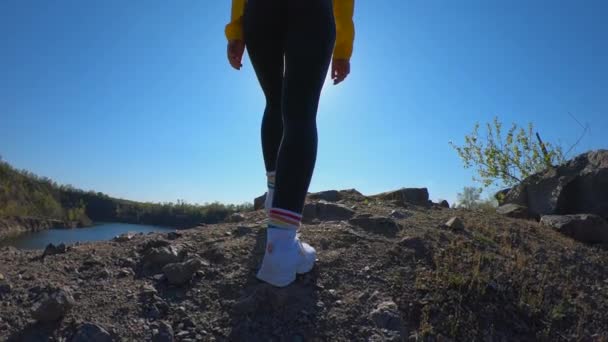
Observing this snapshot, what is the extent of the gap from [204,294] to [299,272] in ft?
1.54

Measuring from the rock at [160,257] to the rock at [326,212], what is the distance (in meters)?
1.36

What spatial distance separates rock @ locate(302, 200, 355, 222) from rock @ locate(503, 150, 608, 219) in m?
2.52

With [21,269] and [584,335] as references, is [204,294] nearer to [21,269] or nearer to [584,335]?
[21,269]

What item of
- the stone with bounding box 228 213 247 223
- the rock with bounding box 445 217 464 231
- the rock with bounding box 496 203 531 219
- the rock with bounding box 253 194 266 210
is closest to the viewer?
the rock with bounding box 445 217 464 231

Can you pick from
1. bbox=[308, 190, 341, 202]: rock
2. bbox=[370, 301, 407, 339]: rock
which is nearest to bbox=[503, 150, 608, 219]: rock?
bbox=[308, 190, 341, 202]: rock

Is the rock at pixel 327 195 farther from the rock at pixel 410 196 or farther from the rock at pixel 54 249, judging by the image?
the rock at pixel 54 249

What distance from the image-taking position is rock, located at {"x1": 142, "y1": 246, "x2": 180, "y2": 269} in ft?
7.22

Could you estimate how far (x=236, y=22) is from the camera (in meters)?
2.51

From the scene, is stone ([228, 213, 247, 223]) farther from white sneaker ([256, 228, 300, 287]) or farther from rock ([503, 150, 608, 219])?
rock ([503, 150, 608, 219])

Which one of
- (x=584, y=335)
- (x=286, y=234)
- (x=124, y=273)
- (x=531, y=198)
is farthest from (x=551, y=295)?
(x=531, y=198)

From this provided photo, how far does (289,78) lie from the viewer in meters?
1.95

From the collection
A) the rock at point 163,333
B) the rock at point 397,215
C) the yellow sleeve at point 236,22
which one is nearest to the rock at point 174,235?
the rock at point 163,333

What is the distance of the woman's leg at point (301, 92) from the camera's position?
1829mm

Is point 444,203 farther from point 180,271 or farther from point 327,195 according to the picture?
point 180,271
